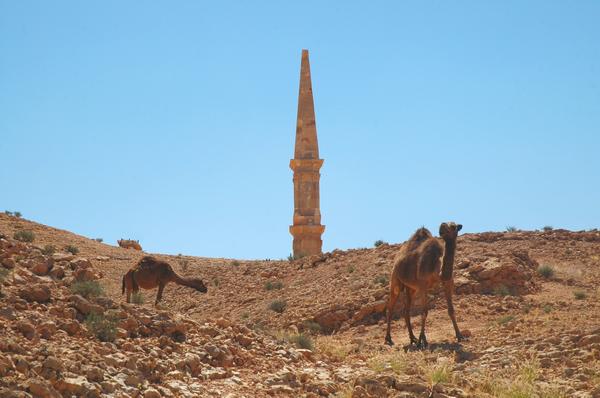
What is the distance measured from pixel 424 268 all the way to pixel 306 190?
1930 cm

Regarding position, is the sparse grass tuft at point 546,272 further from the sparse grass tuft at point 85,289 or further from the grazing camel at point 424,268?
the sparse grass tuft at point 85,289

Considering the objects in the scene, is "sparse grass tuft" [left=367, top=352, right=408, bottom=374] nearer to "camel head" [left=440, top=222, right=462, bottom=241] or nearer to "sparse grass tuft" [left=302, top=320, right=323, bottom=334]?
"camel head" [left=440, top=222, right=462, bottom=241]

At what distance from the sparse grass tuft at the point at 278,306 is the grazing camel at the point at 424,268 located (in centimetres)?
487

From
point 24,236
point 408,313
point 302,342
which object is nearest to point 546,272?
point 408,313

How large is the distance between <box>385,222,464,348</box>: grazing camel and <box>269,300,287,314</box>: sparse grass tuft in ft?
16.0

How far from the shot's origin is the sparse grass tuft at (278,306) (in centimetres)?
2154

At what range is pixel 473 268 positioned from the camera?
21141 millimetres

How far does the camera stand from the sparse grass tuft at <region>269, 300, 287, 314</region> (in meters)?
21.5

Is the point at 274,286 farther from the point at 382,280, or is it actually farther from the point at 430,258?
the point at 430,258

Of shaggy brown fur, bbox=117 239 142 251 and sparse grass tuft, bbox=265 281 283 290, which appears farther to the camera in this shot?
shaggy brown fur, bbox=117 239 142 251

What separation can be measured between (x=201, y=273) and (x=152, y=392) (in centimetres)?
1794

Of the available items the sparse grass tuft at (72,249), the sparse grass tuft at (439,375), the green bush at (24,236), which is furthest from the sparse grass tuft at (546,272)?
the green bush at (24,236)

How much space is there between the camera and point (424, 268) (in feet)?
53.0

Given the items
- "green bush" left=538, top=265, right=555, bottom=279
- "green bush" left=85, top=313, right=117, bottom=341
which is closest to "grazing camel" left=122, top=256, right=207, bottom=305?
"green bush" left=85, top=313, right=117, bottom=341
